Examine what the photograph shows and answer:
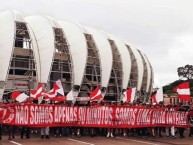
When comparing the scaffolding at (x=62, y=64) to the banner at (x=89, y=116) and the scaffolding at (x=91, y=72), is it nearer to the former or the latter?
the scaffolding at (x=91, y=72)

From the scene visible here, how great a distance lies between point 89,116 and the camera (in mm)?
17734

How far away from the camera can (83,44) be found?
44.8 meters

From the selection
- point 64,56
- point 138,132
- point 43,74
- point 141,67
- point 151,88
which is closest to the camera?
point 138,132

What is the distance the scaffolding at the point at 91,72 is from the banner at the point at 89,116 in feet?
84.5

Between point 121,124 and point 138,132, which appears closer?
point 121,124

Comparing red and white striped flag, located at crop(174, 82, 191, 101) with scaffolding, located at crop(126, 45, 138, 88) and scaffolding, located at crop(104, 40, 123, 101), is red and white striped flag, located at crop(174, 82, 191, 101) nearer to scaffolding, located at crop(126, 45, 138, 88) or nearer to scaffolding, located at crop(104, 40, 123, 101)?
scaffolding, located at crop(104, 40, 123, 101)

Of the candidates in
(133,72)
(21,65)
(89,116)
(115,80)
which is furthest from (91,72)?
(89,116)

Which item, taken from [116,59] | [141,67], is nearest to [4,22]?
[116,59]

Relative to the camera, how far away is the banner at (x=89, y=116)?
647 inches

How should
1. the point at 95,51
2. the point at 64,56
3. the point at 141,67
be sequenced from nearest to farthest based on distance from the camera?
the point at 64,56 < the point at 95,51 < the point at 141,67

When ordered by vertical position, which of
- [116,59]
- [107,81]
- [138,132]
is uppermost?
[116,59]

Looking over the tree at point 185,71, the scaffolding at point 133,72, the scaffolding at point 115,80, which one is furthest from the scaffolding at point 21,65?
the tree at point 185,71

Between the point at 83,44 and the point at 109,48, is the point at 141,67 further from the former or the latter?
the point at 83,44

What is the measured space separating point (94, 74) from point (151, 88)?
21.0 metres
